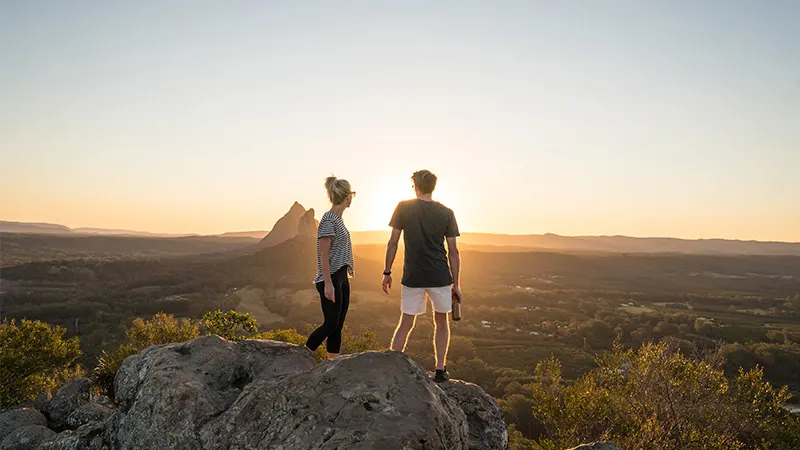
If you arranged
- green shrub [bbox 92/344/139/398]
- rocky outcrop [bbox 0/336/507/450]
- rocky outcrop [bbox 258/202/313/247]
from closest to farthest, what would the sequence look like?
rocky outcrop [bbox 0/336/507/450] < green shrub [bbox 92/344/139/398] < rocky outcrop [bbox 258/202/313/247]

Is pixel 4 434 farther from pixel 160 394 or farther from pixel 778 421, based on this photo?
pixel 778 421

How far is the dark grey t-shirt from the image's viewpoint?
→ 6805mm

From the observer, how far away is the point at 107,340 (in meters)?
48.2

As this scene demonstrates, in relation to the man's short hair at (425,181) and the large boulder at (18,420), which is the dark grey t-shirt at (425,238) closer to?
the man's short hair at (425,181)

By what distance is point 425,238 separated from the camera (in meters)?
6.88

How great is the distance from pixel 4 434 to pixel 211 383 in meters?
6.78

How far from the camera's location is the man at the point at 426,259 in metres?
6.82

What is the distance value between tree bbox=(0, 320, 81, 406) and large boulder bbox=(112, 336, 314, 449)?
12.7 m

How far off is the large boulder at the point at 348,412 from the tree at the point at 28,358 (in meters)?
15.6

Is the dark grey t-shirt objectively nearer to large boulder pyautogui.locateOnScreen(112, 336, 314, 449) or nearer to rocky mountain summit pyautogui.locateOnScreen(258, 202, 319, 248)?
large boulder pyautogui.locateOnScreen(112, 336, 314, 449)

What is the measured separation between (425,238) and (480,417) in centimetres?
311

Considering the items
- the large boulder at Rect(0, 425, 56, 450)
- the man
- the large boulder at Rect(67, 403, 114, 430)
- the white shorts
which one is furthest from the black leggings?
the large boulder at Rect(67, 403, 114, 430)

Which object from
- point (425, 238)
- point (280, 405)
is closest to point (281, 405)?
point (280, 405)

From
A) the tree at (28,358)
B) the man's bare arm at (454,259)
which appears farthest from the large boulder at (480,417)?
the tree at (28,358)
